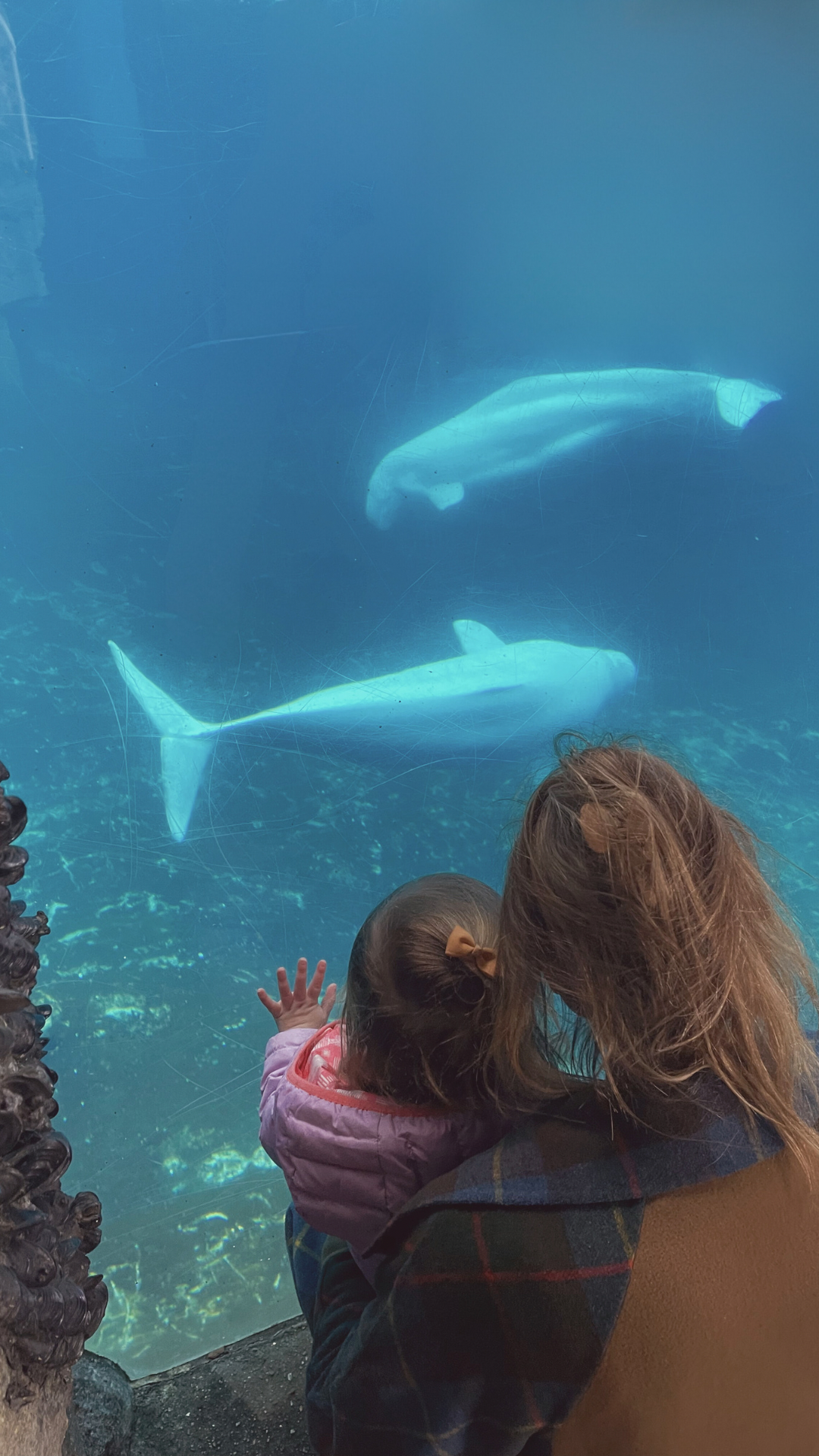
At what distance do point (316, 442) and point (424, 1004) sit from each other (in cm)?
132

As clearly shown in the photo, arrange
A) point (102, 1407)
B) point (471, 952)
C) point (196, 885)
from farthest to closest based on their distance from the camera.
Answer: point (196, 885) → point (102, 1407) → point (471, 952)

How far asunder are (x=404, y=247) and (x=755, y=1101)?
1.71 m

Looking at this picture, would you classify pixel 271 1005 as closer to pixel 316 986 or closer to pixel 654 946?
pixel 316 986

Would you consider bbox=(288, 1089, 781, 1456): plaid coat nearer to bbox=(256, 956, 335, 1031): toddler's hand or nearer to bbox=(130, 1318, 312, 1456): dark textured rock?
bbox=(256, 956, 335, 1031): toddler's hand

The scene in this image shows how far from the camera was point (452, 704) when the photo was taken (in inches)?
74.0

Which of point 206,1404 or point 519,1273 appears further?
point 206,1404

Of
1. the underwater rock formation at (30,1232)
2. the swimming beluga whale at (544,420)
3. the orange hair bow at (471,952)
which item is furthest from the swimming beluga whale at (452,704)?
the orange hair bow at (471,952)

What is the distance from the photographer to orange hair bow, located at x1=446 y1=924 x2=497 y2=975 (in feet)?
2.41

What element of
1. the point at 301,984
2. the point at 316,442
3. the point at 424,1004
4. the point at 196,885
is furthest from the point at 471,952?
the point at 316,442

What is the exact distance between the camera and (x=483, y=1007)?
0.77m

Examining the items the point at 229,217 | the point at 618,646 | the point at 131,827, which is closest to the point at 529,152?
the point at 229,217

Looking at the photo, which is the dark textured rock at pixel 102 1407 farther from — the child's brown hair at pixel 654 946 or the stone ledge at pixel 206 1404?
the child's brown hair at pixel 654 946

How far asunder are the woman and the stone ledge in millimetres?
611

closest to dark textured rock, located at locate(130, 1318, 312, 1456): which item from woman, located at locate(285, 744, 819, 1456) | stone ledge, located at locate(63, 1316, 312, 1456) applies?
stone ledge, located at locate(63, 1316, 312, 1456)
